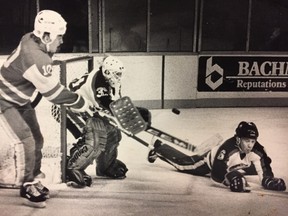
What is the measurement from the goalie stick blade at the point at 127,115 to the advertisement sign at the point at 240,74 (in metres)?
0.72

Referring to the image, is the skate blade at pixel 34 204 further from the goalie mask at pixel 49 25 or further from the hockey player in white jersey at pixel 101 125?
the goalie mask at pixel 49 25

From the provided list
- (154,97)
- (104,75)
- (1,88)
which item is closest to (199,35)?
(154,97)

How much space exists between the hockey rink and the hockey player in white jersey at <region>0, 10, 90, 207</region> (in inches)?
4.2

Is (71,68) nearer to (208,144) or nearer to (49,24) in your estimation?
(49,24)

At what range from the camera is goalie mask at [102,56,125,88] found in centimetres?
294

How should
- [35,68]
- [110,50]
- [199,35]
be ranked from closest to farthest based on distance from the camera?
[35,68] < [110,50] < [199,35]

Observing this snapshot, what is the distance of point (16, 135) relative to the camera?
2.92 meters

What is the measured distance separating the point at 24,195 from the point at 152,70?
1.22 metres

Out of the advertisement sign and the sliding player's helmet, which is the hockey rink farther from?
the advertisement sign

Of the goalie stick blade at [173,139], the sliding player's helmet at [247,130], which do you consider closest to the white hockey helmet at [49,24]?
the goalie stick blade at [173,139]

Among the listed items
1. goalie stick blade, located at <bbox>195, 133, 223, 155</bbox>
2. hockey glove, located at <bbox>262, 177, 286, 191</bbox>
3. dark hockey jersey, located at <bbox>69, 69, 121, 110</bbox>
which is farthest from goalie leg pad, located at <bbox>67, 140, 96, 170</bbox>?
hockey glove, located at <bbox>262, 177, 286, 191</bbox>

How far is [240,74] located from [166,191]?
57.4 inches

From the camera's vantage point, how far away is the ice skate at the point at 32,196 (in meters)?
2.96

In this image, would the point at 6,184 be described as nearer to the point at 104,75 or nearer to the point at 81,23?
the point at 104,75
